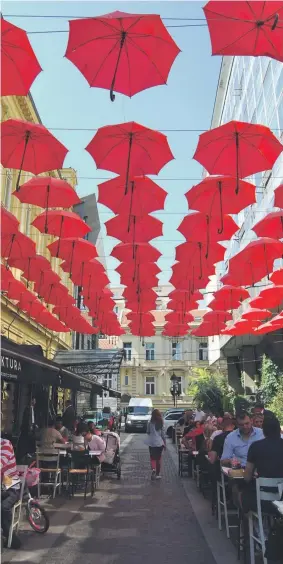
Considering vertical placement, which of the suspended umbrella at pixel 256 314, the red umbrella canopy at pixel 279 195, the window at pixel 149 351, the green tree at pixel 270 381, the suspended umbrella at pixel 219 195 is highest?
the suspended umbrella at pixel 219 195

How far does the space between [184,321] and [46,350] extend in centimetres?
812

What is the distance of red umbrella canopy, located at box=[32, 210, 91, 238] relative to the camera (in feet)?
33.0

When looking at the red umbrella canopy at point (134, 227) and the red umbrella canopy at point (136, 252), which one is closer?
the red umbrella canopy at point (134, 227)

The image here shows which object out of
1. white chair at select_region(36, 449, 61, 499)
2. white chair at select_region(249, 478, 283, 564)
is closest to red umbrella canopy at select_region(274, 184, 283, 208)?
white chair at select_region(249, 478, 283, 564)

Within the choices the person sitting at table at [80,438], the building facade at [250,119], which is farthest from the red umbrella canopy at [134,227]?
the building facade at [250,119]

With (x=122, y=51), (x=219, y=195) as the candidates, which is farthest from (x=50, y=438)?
(x=122, y=51)

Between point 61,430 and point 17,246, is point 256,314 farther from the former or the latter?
point 17,246

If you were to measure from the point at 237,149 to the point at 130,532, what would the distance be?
6.39 m

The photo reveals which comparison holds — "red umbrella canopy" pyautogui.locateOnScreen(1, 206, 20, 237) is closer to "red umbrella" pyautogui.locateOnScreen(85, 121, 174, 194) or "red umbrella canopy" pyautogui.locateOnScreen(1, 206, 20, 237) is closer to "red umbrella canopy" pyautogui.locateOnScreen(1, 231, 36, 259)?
"red umbrella canopy" pyautogui.locateOnScreen(1, 231, 36, 259)

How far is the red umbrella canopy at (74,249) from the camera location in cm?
1123

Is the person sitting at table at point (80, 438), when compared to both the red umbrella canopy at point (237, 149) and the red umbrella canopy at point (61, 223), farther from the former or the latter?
the red umbrella canopy at point (237, 149)

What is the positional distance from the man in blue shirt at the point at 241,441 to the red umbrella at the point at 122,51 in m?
4.95

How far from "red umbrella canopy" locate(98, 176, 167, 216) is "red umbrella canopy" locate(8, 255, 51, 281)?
342 cm

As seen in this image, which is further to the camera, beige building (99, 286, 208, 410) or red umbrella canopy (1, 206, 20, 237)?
beige building (99, 286, 208, 410)
